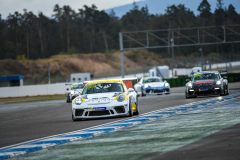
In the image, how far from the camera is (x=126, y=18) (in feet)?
421

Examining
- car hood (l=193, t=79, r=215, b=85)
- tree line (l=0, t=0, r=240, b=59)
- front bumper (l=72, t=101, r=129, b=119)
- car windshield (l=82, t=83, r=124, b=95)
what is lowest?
front bumper (l=72, t=101, r=129, b=119)

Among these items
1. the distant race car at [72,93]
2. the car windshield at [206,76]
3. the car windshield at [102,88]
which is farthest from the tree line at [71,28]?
the car windshield at [102,88]

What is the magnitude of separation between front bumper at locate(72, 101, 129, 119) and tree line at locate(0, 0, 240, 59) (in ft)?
254

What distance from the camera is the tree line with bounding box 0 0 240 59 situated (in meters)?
95.5

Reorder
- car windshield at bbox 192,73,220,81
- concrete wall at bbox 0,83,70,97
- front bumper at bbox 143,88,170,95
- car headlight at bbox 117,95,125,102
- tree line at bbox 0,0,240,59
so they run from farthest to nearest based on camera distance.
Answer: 1. tree line at bbox 0,0,240,59
2. concrete wall at bbox 0,83,70,97
3. front bumper at bbox 143,88,170,95
4. car windshield at bbox 192,73,220,81
5. car headlight at bbox 117,95,125,102

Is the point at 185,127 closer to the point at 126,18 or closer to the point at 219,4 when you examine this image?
the point at 126,18

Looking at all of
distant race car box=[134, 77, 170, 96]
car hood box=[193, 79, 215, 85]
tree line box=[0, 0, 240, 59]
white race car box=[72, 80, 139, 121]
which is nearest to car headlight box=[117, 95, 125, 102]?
white race car box=[72, 80, 139, 121]

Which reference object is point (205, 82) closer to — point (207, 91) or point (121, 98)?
point (207, 91)

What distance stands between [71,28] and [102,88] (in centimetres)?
9074

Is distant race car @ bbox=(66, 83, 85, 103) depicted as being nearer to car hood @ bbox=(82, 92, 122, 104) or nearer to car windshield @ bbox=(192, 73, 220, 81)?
car windshield @ bbox=(192, 73, 220, 81)

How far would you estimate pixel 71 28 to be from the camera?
4013 inches

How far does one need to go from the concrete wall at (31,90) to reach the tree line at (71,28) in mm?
46219

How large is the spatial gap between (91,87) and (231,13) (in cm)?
11299

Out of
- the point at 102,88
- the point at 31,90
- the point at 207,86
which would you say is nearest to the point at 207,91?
the point at 207,86
